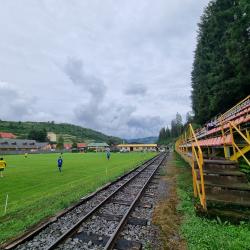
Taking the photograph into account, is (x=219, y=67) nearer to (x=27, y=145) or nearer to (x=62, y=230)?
(x=62, y=230)

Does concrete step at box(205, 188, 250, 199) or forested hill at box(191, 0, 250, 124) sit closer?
concrete step at box(205, 188, 250, 199)

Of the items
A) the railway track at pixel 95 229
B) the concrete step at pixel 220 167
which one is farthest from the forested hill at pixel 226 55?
the railway track at pixel 95 229

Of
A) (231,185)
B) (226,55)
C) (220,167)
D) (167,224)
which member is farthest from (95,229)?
(226,55)

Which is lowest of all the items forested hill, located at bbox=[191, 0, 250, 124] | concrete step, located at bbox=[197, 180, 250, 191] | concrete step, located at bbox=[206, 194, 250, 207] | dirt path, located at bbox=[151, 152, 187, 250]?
dirt path, located at bbox=[151, 152, 187, 250]

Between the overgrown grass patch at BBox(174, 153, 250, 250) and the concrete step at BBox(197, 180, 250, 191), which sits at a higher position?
the concrete step at BBox(197, 180, 250, 191)

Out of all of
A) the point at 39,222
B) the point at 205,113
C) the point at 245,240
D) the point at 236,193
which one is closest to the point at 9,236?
the point at 39,222

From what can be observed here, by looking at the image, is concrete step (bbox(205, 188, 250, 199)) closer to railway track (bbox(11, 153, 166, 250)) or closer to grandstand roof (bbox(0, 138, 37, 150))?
railway track (bbox(11, 153, 166, 250))

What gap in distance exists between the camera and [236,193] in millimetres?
3885

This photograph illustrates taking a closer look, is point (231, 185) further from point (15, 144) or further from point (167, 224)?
point (15, 144)

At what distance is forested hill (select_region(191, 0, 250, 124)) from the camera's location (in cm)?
1573

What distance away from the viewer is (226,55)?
58.6 feet

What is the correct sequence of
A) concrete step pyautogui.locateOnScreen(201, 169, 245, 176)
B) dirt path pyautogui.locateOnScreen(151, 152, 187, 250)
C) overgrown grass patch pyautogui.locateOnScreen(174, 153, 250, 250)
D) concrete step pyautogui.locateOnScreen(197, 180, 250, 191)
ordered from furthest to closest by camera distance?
concrete step pyautogui.locateOnScreen(201, 169, 245, 176) → concrete step pyautogui.locateOnScreen(197, 180, 250, 191) → dirt path pyautogui.locateOnScreen(151, 152, 187, 250) → overgrown grass patch pyautogui.locateOnScreen(174, 153, 250, 250)

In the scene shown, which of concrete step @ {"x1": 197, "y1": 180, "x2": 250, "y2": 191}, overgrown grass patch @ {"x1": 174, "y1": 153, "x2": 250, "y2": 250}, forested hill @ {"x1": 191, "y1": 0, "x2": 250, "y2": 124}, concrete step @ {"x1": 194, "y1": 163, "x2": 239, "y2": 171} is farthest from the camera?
forested hill @ {"x1": 191, "y1": 0, "x2": 250, "y2": 124}

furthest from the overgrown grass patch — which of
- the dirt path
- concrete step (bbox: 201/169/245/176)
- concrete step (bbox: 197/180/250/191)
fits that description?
concrete step (bbox: 201/169/245/176)
